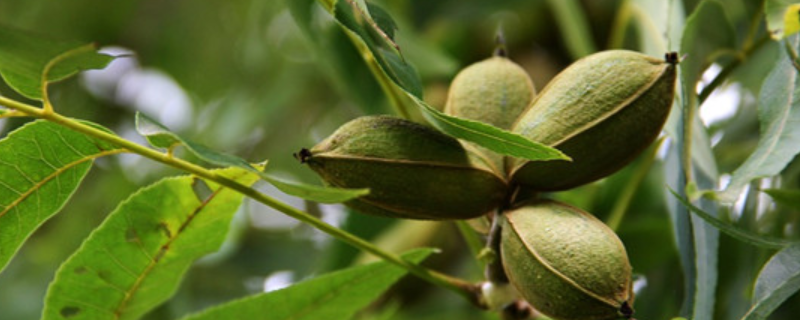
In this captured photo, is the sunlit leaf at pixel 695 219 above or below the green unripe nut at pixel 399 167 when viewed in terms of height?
below

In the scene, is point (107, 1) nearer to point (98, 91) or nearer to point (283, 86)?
point (98, 91)

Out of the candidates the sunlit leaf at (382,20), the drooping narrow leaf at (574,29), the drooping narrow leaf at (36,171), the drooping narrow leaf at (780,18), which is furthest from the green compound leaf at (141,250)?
the drooping narrow leaf at (574,29)

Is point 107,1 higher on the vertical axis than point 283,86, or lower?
higher

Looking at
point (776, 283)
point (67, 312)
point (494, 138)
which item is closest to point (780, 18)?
point (776, 283)

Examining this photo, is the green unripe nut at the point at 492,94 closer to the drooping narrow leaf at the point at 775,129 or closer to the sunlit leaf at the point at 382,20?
the sunlit leaf at the point at 382,20

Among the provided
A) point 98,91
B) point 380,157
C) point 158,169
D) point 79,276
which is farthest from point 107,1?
point 380,157

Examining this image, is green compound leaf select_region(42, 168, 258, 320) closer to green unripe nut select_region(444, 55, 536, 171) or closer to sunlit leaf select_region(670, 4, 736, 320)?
green unripe nut select_region(444, 55, 536, 171)
